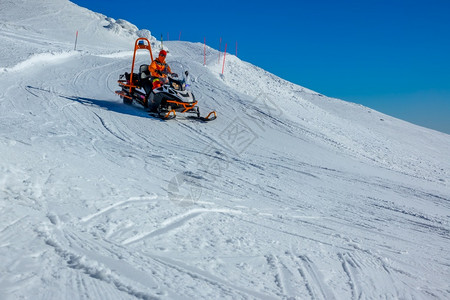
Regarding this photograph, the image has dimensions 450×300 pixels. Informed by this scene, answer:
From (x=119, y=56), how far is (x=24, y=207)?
68.0 feet

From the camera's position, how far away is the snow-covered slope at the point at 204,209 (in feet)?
9.59

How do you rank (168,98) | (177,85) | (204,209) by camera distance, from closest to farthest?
(204,209) < (168,98) < (177,85)

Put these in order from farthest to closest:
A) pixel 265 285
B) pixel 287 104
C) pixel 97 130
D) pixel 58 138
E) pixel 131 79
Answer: pixel 287 104
pixel 131 79
pixel 97 130
pixel 58 138
pixel 265 285

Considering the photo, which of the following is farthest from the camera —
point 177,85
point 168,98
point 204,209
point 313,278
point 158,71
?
point 158,71

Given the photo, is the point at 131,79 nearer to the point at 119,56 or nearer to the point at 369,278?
the point at 369,278

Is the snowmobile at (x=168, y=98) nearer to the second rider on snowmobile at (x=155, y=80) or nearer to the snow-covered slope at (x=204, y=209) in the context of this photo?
the second rider on snowmobile at (x=155, y=80)

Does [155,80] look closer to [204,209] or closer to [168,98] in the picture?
[168,98]

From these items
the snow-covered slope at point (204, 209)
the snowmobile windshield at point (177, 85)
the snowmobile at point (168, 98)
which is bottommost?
the snow-covered slope at point (204, 209)

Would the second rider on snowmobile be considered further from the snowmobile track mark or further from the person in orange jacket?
the snowmobile track mark

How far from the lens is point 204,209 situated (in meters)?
4.62

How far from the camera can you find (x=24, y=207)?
3809 millimetres

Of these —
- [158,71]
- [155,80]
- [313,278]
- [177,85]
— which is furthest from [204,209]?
[158,71]

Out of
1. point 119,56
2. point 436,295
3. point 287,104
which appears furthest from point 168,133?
point 119,56

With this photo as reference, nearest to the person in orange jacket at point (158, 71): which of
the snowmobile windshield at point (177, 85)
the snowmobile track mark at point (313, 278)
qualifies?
the snowmobile windshield at point (177, 85)
